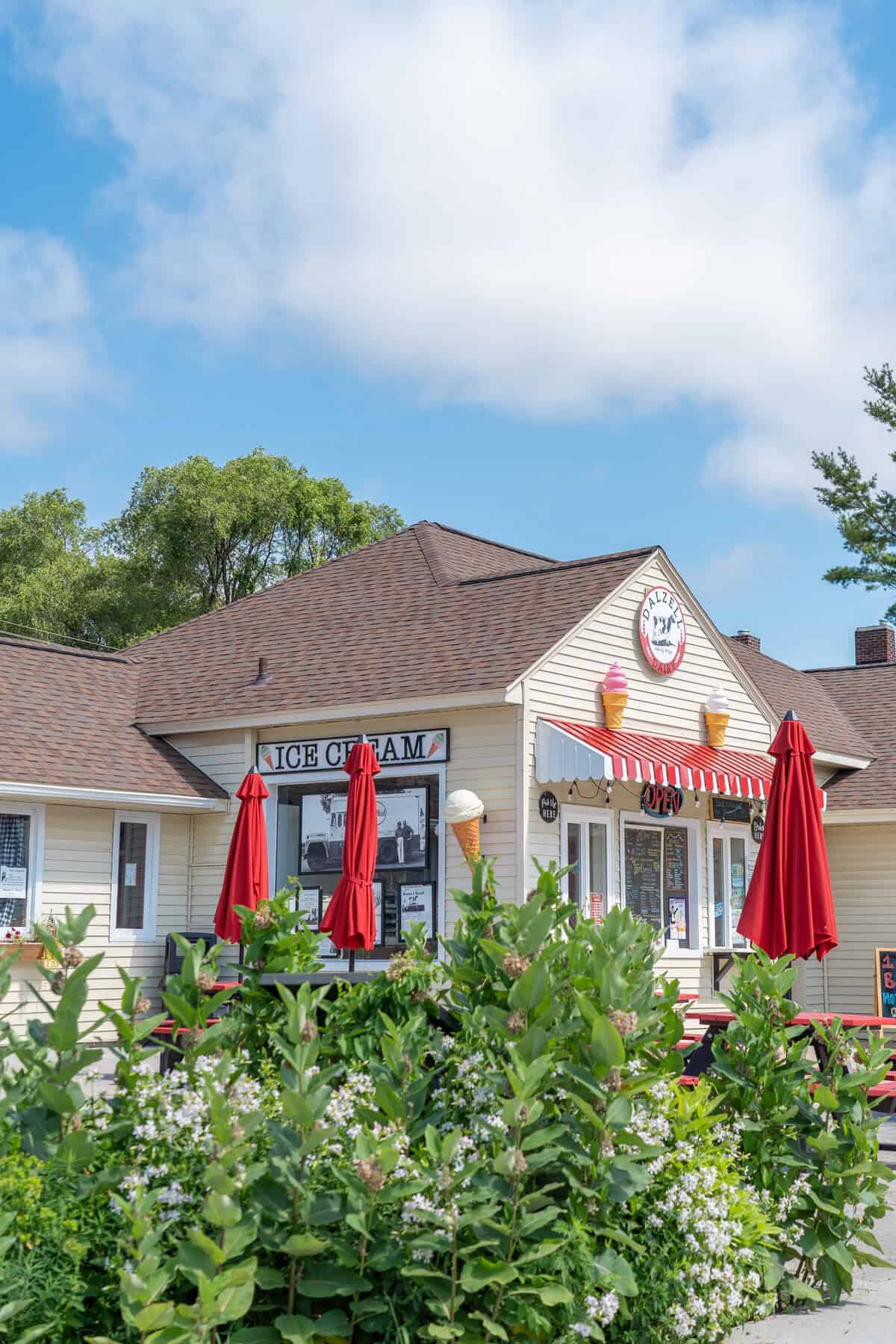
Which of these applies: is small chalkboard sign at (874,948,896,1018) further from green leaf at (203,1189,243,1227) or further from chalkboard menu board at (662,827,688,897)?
green leaf at (203,1189,243,1227)

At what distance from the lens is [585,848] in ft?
50.2

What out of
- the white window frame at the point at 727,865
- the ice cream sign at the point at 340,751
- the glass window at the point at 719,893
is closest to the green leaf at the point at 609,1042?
the ice cream sign at the point at 340,751

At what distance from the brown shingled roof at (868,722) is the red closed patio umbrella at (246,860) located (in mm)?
9041

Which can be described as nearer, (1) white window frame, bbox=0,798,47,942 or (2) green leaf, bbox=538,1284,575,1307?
(2) green leaf, bbox=538,1284,575,1307

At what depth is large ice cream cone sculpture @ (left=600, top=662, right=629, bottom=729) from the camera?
15547 millimetres

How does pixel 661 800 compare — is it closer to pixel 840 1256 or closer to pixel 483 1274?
pixel 840 1256

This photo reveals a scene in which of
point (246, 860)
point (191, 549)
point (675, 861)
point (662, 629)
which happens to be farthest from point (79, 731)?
point (191, 549)

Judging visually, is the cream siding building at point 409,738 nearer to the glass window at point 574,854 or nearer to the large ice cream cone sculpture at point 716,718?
the glass window at point 574,854

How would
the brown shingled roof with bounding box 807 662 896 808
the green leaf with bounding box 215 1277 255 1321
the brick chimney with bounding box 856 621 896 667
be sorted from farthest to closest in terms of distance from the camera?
the brick chimney with bounding box 856 621 896 667, the brown shingled roof with bounding box 807 662 896 808, the green leaf with bounding box 215 1277 255 1321

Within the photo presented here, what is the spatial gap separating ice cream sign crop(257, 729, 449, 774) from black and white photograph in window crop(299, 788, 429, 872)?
33cm

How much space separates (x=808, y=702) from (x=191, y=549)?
24107 millimetres

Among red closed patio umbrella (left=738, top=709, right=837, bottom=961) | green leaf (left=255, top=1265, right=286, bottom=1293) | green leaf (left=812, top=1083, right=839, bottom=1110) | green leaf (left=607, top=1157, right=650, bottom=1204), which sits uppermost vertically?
red closed patio umbrella (left=738, top=709, right=837, bottom=961)

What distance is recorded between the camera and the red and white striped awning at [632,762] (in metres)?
14.1

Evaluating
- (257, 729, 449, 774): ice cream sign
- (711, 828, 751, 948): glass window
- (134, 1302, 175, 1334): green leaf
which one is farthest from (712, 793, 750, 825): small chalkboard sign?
(134, 1302, 175, 1334): green leaf
